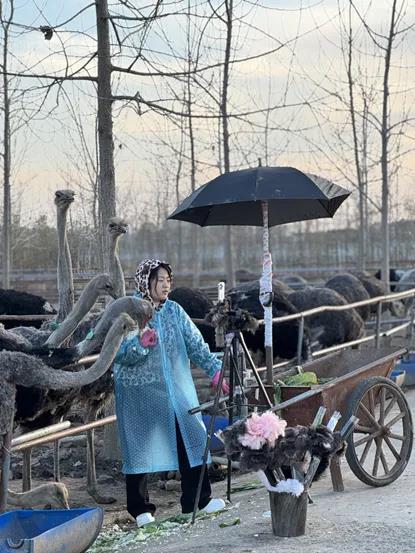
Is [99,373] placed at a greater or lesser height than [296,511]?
greater

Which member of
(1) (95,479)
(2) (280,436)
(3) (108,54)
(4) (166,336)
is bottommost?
→ (1) (95,479)

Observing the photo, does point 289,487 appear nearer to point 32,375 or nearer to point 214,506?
point 214,506

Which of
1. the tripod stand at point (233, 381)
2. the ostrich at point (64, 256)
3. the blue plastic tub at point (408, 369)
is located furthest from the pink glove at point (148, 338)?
the blue plastic tub at point (408, 369)

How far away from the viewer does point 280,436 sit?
481 centimetres

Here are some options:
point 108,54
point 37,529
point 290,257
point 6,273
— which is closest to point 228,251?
point 6,273

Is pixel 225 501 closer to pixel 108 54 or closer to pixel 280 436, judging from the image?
pixel 280 436

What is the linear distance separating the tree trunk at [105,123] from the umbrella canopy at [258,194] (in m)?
1.05

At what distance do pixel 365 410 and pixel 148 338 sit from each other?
54.2 inches

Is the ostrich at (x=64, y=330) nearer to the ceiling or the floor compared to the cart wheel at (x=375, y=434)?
nearer to the ceiling

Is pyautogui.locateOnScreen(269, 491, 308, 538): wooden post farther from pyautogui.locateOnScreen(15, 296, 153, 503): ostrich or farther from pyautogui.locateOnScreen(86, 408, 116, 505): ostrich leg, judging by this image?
pyautogui.locateOnScreen(86, 408, 116, 505): ostrich leg

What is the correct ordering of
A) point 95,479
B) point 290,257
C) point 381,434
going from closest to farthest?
1. point 381,434
2. point 95,479
3. point 290,257

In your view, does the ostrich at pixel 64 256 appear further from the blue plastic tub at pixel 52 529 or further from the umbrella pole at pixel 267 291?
the blue plastic tub at pixel 52 529

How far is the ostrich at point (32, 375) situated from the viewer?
4824 mm

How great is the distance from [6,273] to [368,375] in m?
7.91
